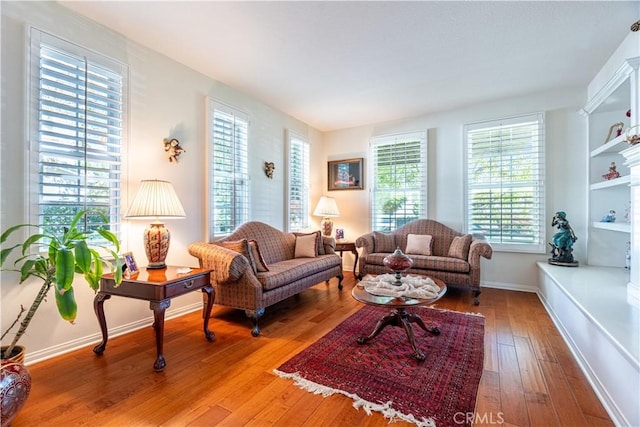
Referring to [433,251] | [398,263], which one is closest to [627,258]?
[433,251]

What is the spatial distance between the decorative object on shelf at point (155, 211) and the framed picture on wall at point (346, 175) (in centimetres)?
343

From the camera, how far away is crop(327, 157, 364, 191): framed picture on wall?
539 cm

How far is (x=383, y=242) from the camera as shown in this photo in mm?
4531

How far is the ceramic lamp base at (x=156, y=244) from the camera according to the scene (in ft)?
8.23

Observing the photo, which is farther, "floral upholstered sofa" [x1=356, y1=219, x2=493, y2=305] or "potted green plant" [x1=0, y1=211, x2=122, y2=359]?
"floral upholstered sofa" [x1=356, y1=219, x2=493, y2=305]

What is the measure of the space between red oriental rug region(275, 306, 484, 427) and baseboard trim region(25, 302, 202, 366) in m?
1.57

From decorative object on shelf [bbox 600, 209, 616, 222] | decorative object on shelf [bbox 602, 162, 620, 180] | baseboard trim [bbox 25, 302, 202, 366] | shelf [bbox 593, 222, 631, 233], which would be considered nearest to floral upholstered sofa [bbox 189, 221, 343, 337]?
baseboard trim [bbox 25, 302, 202, 366]

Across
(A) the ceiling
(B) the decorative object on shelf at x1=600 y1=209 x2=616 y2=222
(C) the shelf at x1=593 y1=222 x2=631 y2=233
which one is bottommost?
(C) the shelf at x1=593 y1=222 x2=631 y2=233

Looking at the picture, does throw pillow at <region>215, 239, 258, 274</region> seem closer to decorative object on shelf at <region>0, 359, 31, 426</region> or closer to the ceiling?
decorative object on shelf at <region>0, 359, 31, 426</region>

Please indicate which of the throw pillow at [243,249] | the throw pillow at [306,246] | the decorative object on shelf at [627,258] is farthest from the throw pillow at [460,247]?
the throw pillow at [243,249]

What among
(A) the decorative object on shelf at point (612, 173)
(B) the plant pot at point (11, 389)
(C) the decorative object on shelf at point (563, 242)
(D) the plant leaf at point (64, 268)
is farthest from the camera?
(C) the decorative object on shelf at point (563, 242)

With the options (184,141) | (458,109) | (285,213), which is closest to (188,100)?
(184,141)

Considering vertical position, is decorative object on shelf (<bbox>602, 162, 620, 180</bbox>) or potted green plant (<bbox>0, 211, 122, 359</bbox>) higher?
decorative object on shelf (<bbox>602, 162, 620, 180</bbox>)

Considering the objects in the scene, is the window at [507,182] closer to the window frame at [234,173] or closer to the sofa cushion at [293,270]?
the sofa cushion at [293,270]
